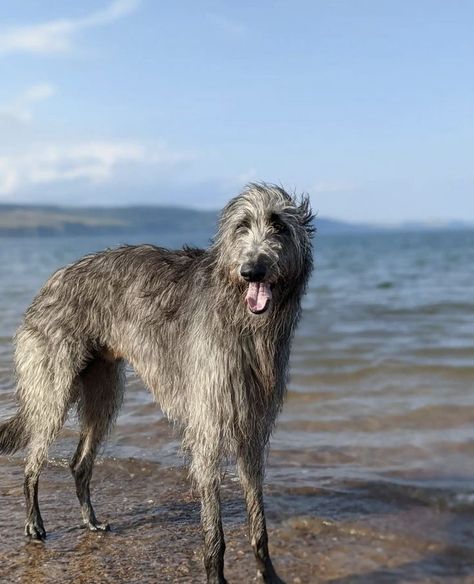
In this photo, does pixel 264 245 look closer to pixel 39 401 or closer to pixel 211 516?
pixel 211 516

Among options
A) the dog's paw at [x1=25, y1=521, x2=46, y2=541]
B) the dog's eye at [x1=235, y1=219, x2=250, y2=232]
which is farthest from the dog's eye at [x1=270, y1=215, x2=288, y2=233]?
the dog's paw at [x1=25, y1=521, x2=46, y2=541]

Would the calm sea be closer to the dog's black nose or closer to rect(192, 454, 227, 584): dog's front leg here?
rect(192, 454, 227, 584): dog's front leg

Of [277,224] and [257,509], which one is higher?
[277,224]

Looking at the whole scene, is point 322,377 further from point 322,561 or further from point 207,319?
point 207,319

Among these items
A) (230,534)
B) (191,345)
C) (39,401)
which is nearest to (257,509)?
(230,534)

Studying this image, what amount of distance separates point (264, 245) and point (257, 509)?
5.49 ft

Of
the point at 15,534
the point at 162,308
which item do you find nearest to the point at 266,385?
the point at 162,308

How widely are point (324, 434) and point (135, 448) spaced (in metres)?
1.79

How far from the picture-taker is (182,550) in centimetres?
462

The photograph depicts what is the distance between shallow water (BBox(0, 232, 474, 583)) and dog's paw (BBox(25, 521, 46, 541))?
74mm

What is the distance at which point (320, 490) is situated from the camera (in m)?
5.73

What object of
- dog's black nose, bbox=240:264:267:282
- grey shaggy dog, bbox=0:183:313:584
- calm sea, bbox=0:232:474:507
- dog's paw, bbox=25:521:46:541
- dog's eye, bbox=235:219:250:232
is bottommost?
dog's paw, bbox=25:521:46:541

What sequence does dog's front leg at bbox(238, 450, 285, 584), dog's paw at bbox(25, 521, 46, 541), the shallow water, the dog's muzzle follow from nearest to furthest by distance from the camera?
the dog's muzzle < dog's front leg at bbox(238, 450, 285, 584) < the shallow water < dog's paw at bbox(25, 521, 46, 541)

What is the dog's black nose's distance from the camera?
3.53 metres
